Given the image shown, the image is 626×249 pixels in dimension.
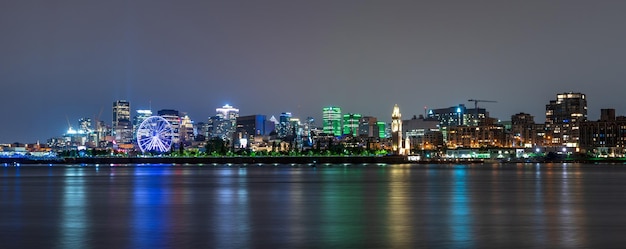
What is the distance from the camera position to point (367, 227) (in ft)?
111

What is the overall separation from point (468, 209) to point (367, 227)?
41.4ft

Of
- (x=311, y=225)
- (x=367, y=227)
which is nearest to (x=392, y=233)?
(x=367, y=227)

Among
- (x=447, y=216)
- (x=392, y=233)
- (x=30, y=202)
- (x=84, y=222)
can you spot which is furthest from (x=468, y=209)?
(x=30, y=202)

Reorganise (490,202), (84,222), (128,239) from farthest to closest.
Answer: (490,202)
(84,222)
(128,239)

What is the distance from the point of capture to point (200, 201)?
52.6m

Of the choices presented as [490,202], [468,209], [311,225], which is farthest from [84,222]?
[490,202]

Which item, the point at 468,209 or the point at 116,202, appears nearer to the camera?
the point at 468,209

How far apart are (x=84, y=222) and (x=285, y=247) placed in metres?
13.1

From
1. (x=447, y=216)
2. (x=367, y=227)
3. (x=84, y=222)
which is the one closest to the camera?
(x=367, y=227)

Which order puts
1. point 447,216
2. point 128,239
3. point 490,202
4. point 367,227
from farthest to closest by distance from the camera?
point 490,202, point 447,216, point 367,227, point 128,239

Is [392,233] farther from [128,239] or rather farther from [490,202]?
[490,202]

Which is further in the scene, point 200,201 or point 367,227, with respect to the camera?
point 200,201

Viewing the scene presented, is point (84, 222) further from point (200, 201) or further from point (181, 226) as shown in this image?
point (200, 201)

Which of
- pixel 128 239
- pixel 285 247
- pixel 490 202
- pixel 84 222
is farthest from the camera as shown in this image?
pixel 490 202
